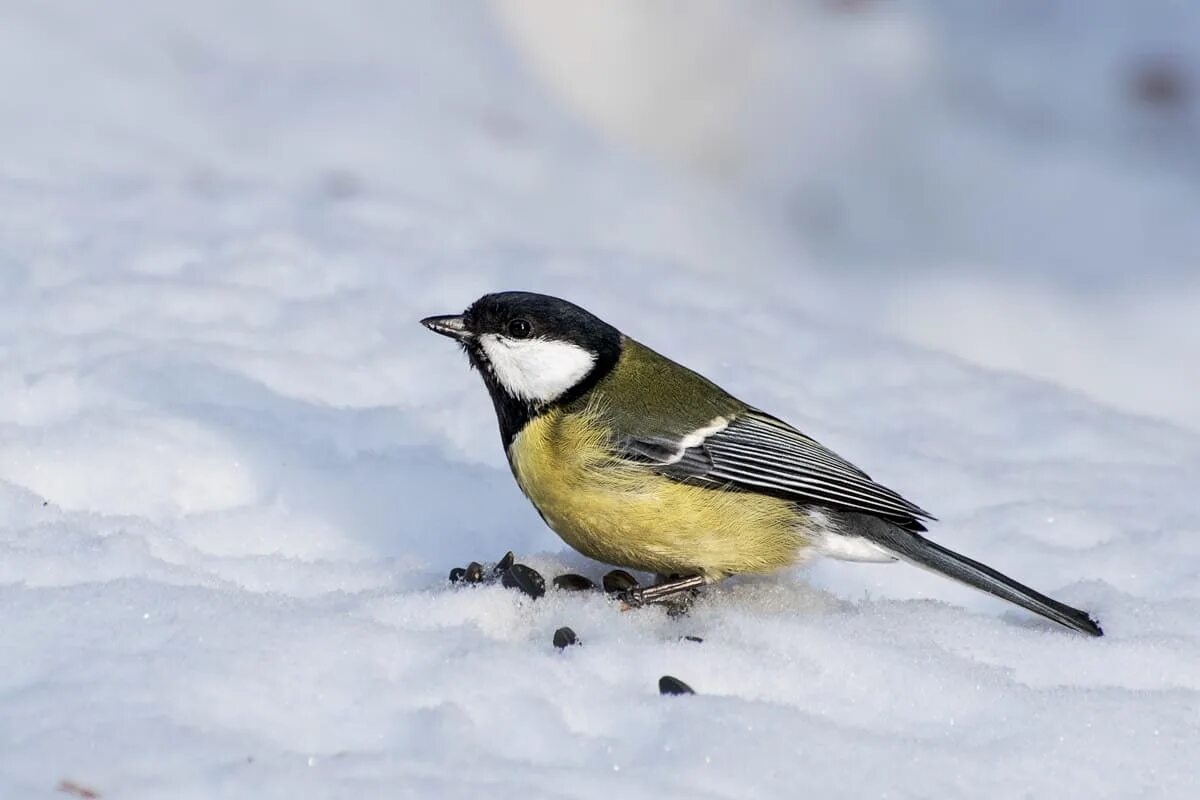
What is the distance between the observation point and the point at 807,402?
4789 millimetres

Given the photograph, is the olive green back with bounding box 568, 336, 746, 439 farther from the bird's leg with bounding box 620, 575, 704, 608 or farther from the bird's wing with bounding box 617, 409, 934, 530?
the bird's leg with bounding box 620, 575, 704, 608

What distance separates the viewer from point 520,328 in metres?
3.31

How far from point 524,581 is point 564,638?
1.06 feet

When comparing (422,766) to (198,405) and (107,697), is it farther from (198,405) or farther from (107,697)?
(198,405)

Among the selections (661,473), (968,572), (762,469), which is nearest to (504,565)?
(661,473)

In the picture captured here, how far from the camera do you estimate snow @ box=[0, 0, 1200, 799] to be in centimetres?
246

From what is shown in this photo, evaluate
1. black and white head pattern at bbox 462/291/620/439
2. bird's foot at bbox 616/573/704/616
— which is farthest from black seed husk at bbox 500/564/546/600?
black and white head pattern at bbox 462/291/620/439

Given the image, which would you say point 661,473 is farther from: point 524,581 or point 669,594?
point 524,581

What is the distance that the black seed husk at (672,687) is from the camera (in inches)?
104

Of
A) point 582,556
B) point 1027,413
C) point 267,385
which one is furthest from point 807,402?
point 267,385

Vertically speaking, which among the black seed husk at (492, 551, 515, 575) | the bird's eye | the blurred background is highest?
the blurred background

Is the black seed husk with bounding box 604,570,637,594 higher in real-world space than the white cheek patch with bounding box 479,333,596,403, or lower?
lower

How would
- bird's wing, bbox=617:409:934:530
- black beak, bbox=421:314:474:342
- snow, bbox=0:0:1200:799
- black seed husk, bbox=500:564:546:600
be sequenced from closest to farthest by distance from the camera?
snow, bbox=0:0:1200:799 → black seed husk, bbox=500:564:546:600 → bird's wing, bbox=617:409:934:530 → black beak, bbox=421:314:474:342

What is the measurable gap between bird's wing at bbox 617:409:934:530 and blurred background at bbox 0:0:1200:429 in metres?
2.13
